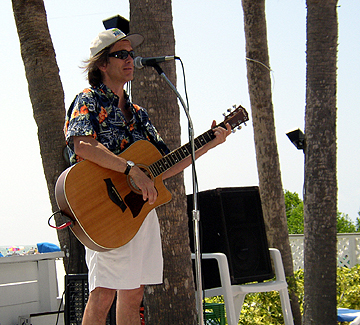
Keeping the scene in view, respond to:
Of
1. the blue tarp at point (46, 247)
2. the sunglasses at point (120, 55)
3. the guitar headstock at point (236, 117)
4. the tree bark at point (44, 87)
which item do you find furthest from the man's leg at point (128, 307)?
the blue tarp at point (46, 247)

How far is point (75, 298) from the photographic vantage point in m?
3.45

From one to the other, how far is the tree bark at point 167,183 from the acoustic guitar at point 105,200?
85cm

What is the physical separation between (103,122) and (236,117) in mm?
906

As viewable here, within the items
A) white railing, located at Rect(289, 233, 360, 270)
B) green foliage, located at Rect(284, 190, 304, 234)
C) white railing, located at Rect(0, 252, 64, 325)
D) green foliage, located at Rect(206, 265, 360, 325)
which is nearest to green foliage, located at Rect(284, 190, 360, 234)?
green foliage, located at Rect(284, 190, 304, 234)

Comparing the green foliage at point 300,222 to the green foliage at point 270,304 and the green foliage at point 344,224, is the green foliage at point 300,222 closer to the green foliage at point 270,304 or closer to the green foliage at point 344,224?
the green foliage at point 344,224

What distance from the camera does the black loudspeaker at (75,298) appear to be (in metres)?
3.42

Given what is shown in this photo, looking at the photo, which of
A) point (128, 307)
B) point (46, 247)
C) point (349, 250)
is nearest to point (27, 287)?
point (46, 247)

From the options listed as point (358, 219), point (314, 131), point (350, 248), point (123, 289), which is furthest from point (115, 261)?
point (358, 219)

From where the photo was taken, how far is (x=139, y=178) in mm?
2635

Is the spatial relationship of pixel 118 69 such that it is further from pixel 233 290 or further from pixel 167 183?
pixel 233 290

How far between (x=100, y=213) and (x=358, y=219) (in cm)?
1864

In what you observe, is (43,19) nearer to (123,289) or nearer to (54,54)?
(54,54)

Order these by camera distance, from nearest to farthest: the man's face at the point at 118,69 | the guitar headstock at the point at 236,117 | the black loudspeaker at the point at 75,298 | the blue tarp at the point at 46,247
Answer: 1. the man's face at the point at 118,69
2. the guitar headstock at the point at 236,117
3. the black loudspeaker at the point at 75,298
4. the blue tarp at the point at 46,247

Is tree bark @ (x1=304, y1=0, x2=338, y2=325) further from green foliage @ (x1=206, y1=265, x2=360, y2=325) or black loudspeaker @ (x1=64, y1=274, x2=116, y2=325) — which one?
black loudspeaker @ (x1=64, y1=274, x2=116, y2=325)
